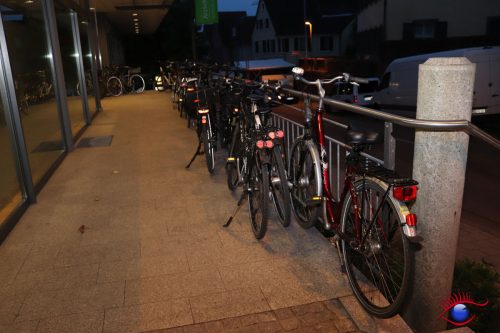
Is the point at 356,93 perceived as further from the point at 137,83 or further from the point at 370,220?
the point at 370,220

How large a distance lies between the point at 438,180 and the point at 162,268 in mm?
2152

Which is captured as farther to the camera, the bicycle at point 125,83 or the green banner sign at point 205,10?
the green banner sign at point 205,10

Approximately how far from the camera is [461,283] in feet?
10.4

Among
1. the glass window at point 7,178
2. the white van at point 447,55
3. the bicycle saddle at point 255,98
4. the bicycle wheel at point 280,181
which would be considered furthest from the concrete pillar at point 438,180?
the white van at point 447,55

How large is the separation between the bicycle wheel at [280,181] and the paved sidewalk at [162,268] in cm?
17

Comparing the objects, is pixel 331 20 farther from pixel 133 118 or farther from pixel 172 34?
pixel 133 118

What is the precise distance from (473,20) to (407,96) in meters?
13.0

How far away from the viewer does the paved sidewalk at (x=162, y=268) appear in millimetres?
2906

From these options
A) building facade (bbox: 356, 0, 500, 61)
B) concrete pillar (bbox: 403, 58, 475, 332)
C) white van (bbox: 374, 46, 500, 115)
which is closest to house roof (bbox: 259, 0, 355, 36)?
building facade (bbox: 356, 0, 500, 61)

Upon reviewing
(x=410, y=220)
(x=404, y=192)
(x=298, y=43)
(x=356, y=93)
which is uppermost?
(x=298, y=43)

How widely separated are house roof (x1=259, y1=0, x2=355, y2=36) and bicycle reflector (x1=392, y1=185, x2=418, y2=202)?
44.9 m

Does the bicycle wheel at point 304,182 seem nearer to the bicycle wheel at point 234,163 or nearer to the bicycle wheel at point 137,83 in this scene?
the bicycle wheel at point 234,163

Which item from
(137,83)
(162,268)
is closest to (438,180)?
(162,268)

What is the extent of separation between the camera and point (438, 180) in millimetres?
2564
